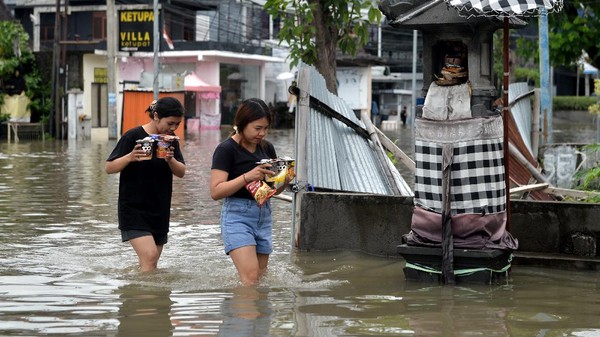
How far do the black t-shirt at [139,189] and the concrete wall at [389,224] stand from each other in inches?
76.9

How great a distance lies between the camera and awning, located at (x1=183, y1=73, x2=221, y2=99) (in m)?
48.6

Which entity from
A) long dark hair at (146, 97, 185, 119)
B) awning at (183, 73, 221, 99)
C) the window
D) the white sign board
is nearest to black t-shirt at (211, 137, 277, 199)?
long dark hair at (146, 97, 185, 119)

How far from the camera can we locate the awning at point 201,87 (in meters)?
48.6

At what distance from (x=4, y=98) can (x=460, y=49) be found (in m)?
32.9

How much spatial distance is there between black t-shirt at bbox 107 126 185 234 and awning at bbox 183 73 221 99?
39256mm

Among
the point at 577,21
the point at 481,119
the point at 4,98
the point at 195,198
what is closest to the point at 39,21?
the point at 4,98

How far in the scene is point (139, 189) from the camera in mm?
8000

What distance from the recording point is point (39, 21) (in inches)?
1970

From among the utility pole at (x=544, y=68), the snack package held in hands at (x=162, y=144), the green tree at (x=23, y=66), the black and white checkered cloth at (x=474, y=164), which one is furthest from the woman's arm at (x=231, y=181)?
the green tree at (x=23, y=66)

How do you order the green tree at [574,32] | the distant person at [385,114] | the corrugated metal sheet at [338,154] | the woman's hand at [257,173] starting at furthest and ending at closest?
the distant person at [385,114] → the green tree at [574,32] → the corrugated metal sheet at [338,154] → the woman's hand at [257,173]

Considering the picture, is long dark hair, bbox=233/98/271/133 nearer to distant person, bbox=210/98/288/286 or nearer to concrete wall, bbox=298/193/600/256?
distant person, bbox=210/98/288/286

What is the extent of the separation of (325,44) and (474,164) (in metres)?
6.46

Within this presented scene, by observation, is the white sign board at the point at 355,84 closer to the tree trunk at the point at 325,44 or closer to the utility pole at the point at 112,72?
the utility pole at the point at 112,72

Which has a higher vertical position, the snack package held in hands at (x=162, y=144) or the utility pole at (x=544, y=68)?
the utility pole at (x=544, y=68)
